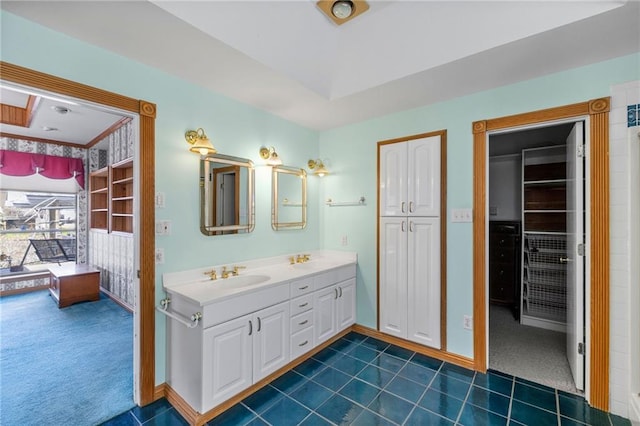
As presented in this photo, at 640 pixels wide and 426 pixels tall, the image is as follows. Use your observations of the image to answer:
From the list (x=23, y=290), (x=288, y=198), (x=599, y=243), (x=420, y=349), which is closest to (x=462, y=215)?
(x=599, y=243)

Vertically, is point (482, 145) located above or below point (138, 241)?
above

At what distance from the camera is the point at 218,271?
245cm

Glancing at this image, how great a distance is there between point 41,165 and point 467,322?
21.3 ft

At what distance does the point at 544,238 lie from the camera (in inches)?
139

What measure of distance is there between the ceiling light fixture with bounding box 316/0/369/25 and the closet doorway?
5.01 feet

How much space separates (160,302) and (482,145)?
115 inches

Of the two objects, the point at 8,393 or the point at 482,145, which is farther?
the point at 482,145

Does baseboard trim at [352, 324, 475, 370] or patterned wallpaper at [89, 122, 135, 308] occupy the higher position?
patterned wallpaper at [89, 122, 135, 308]

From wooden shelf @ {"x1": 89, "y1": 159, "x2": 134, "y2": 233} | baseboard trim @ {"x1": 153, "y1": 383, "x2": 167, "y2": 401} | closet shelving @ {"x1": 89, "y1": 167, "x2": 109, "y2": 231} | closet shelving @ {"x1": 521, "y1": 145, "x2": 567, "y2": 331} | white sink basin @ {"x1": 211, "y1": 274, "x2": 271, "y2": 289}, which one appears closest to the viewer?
baseboard trim @ {"x1": 153, "y1": 383, "x2": 167, "y2": 401}

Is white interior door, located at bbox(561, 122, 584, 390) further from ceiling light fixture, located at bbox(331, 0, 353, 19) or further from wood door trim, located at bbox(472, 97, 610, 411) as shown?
ceiling light fixture, located at bbox(331, 0, 353, 19)

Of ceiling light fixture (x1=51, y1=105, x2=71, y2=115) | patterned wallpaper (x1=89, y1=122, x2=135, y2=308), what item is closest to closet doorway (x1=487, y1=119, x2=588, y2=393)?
patterned wallpaper (x1=89, y1=122, x2=135, y2=308)

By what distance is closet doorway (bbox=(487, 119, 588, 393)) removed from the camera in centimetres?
215

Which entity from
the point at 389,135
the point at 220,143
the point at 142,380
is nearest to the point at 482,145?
the point at 389,135

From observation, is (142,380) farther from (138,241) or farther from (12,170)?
(12,170)
